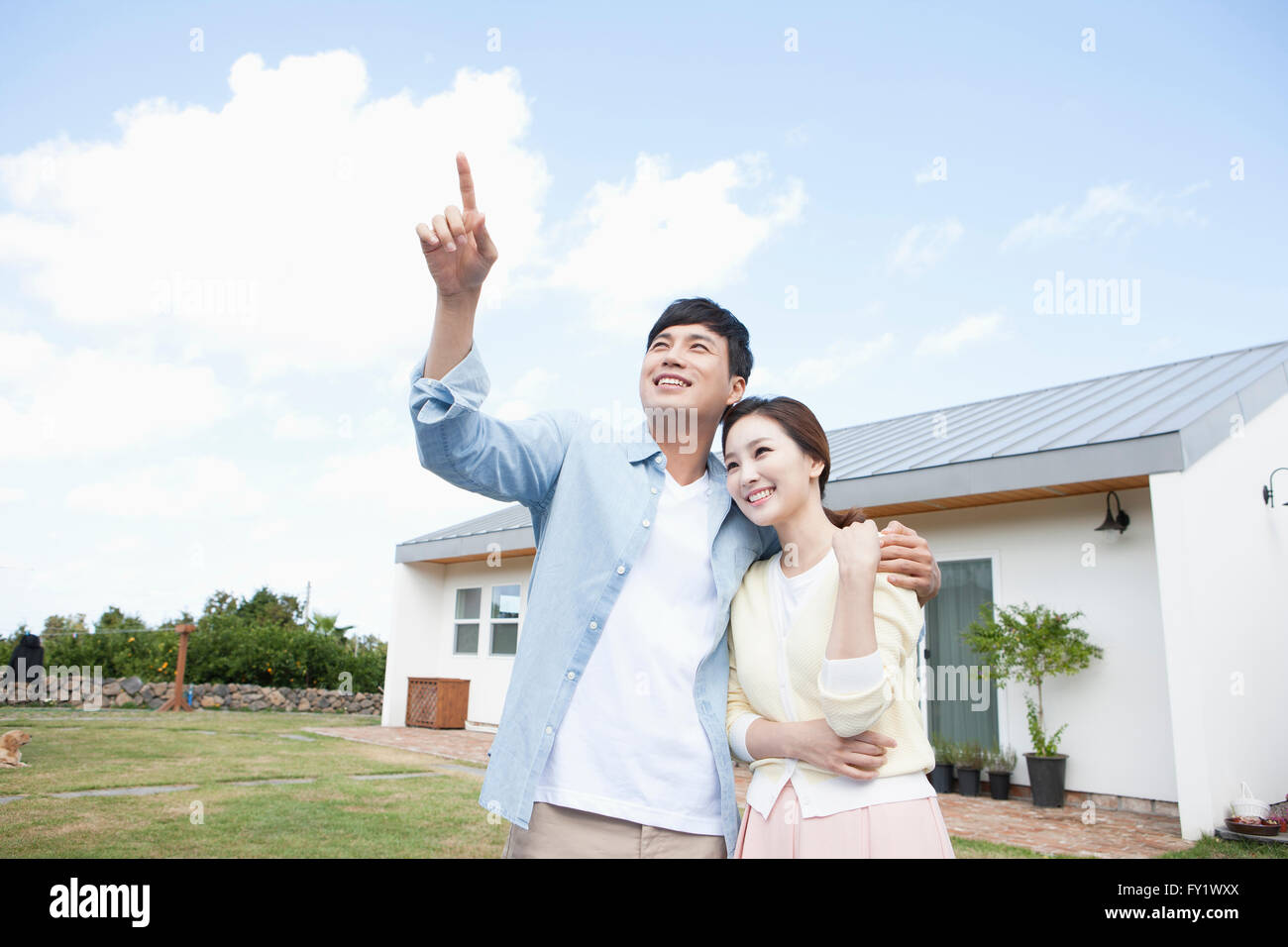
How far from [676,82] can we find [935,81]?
3907 mm

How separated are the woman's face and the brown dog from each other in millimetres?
8187

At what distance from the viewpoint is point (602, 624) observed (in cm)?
151

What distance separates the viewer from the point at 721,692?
59.9 inches

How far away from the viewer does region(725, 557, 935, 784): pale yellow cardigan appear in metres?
1.31

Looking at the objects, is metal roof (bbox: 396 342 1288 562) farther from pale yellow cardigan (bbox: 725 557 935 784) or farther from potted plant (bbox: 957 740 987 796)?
pale yellow cardigan (bbox: 725 557 935 784)

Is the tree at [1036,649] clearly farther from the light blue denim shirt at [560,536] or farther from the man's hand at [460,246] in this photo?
the man's hand at [460,246]

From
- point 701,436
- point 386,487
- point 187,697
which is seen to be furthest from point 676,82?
point 187,697

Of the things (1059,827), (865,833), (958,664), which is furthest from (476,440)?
(958,664)
